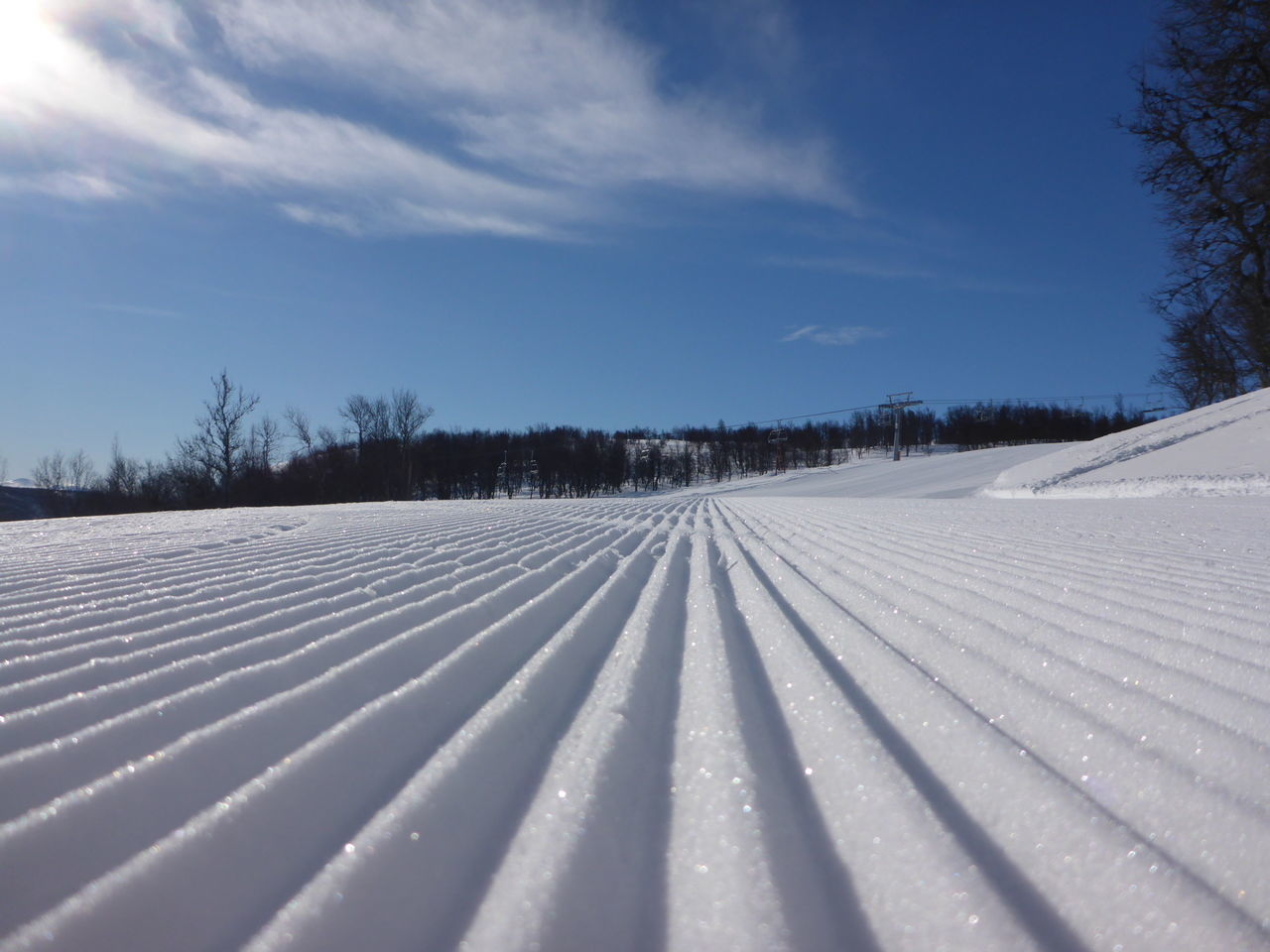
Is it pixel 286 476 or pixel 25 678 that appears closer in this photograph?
pixel 25 678

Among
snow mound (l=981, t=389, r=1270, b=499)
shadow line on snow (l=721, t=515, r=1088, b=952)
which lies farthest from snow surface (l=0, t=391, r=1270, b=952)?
snow mound (l=981, t=389, r=1270, b=499)

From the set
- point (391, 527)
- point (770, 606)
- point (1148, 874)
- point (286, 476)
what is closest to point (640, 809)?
point (1148, 874)

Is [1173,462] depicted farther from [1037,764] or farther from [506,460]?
[506,460]

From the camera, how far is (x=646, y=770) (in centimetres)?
133

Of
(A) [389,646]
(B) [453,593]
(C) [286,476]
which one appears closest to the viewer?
(A) [389,646]

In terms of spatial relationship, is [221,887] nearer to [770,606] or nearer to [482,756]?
[482,756]

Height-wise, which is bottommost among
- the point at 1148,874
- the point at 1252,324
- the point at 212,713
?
the point at 1148,874

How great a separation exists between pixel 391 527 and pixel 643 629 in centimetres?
455

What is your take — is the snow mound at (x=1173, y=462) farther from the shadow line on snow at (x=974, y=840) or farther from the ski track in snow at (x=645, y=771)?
the shadow line on snow at (x=974, y=840)

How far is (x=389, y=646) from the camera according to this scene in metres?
2.06

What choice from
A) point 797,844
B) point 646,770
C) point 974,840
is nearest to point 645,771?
point 646,770

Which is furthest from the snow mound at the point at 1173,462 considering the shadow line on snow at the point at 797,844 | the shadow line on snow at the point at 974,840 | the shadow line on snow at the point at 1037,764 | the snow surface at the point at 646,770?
the shadow line on snow at the point at 797,844

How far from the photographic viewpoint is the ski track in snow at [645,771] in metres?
0.93

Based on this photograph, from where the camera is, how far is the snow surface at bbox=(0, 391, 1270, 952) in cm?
93
